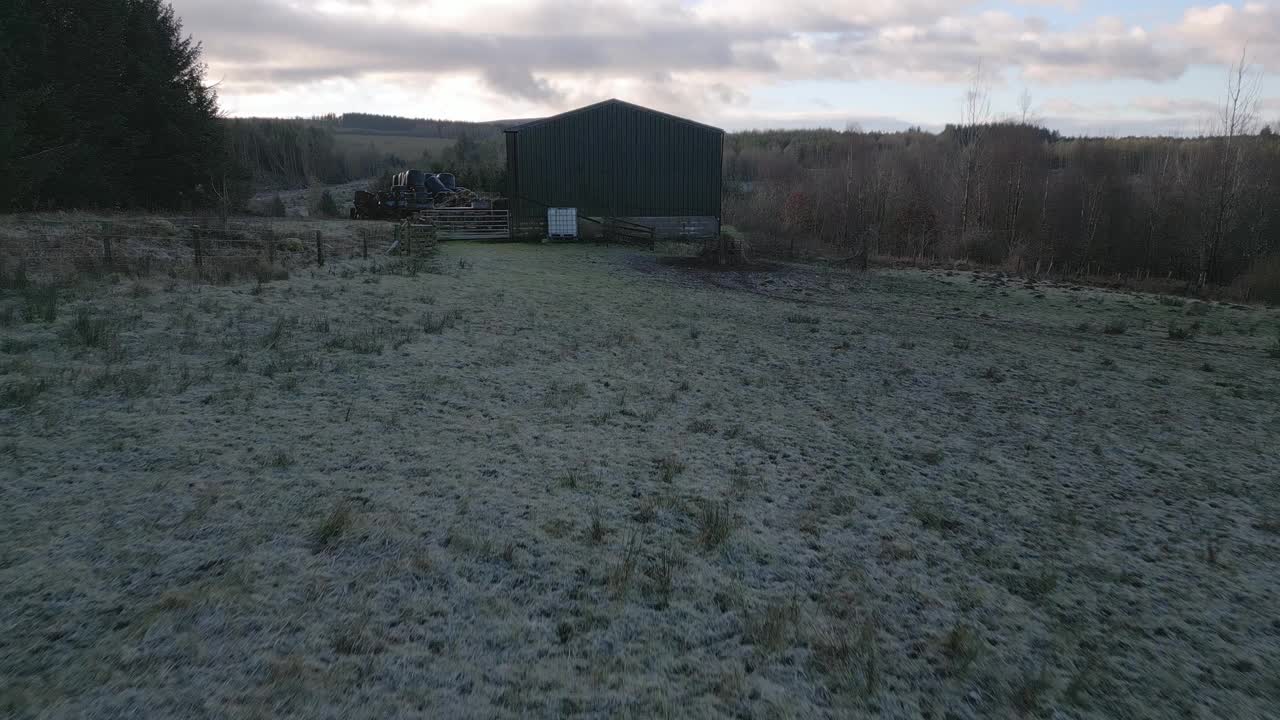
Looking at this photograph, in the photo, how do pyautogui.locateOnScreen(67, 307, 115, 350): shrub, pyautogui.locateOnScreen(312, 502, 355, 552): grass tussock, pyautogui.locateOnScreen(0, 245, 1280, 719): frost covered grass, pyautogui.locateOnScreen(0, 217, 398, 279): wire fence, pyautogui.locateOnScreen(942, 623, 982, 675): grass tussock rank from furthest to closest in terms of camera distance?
pyautogui.locateOnScreen(0, 217, 398, 279): wire fence < pyautogui.locateOnScreen(67, 307, 115, 350): shrub < pyautogui.locateOnScreen(312, 502, 355, 552): grass tussock < pyautogui.locateOnScreen(942, 623, 982, 675): grass tussock < pyautogui.locateOnScreen(0, 245, 1280, 719): frost covered grass

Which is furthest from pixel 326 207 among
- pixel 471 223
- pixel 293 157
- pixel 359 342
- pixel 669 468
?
pixel 669 468

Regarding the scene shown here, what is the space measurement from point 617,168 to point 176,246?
1612 cm

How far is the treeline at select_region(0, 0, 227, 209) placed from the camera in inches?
1054

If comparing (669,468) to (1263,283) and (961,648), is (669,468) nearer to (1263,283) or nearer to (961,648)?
(961,648)

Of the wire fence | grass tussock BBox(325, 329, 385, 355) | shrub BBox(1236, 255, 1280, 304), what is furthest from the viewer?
shrub BBox(1236, 255, 1280, 304)

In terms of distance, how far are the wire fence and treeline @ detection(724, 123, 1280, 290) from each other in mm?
17446

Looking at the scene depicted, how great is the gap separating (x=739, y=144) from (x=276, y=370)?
10713cm

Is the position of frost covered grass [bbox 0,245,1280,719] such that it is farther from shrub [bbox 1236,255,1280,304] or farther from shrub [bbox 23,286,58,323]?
shrub [bbox 1236,255,1280,304]

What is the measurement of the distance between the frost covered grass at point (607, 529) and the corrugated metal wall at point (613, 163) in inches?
788

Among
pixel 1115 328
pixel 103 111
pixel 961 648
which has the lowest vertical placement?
pixel 961 648

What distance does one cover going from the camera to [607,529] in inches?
214

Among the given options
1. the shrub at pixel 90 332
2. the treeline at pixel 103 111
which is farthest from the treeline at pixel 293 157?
the shrub at pixel 90 332

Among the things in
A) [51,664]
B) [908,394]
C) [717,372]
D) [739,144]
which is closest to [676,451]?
[717,372]

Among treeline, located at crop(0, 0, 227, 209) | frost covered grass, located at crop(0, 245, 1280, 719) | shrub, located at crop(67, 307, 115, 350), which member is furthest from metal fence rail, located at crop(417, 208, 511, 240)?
shrub, located at crop(67, 307, 115, 350)
